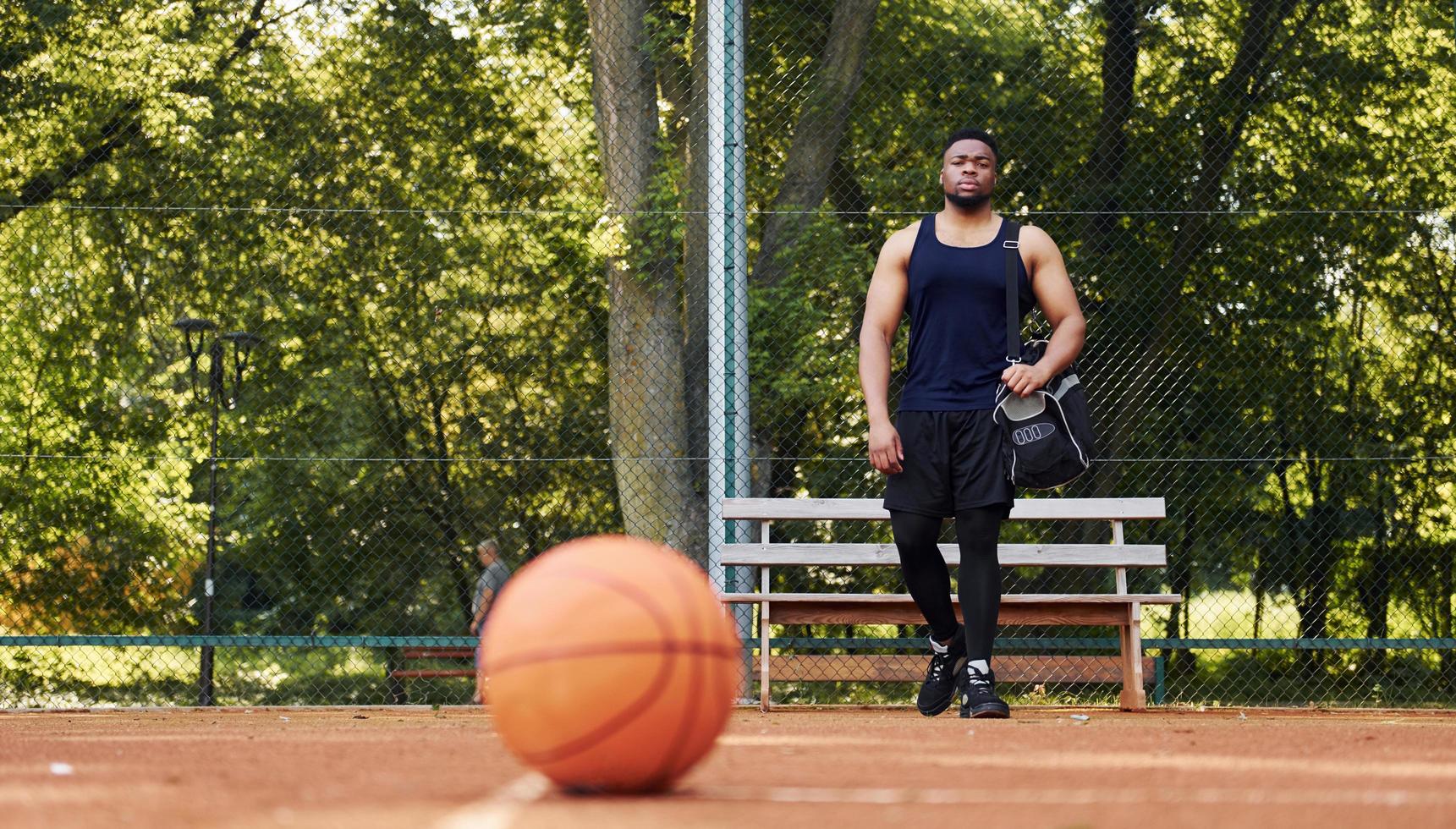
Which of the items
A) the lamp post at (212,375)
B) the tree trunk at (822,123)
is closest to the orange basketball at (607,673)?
the tree trunk at (822,123)

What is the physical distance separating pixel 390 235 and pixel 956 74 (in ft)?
14.1

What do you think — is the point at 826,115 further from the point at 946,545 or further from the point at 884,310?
the point at 884,310

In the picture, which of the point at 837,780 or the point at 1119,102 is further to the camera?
the point at 1119,102

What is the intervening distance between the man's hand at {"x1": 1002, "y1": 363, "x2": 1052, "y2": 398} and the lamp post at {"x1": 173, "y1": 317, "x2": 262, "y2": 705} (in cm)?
784

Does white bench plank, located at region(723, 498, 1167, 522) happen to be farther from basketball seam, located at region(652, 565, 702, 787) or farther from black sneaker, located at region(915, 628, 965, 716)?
basketball seam, located at region(652, 565, 702, 787)

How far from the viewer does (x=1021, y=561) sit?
7.34m

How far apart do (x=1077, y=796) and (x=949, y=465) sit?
2335 mm

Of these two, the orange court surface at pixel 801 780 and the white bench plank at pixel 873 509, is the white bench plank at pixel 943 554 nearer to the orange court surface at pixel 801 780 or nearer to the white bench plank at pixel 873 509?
the white bench plank at pixel 873 509

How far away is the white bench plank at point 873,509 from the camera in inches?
291

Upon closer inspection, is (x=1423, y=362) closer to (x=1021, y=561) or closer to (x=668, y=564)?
(x=1021, y=561)

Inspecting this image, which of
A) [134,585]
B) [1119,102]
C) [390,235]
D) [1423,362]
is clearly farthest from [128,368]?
[1423,362]

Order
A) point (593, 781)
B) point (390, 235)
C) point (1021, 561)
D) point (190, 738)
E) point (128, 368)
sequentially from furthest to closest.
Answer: point (128, 368) < point (390, 235) < point (1021, 561) < point (190, 738) < point (593, 781)

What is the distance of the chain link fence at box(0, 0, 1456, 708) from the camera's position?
9.64m

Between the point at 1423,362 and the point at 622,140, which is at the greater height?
the point at 622,140
